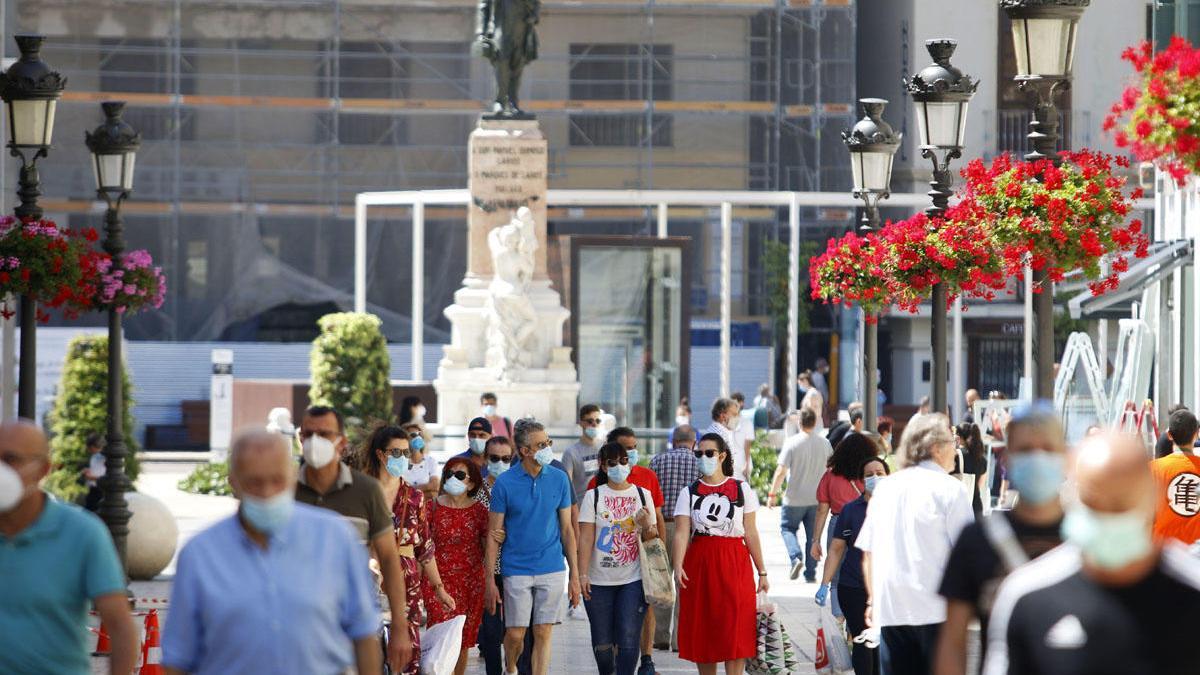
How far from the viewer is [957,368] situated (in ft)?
106

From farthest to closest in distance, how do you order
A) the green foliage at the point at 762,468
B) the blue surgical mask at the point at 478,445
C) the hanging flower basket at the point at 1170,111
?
1. the green foliage at the point at 762,468
2. the blue surgical mask at the point at 478,445
3. the hanging flower basket at the point at 1170,111

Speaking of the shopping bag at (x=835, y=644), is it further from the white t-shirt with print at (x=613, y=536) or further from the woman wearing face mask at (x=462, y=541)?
the woman wearing face mask at (x=462, y=541)

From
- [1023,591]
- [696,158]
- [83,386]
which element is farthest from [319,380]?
[1023,591]

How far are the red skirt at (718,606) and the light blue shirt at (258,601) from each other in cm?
587

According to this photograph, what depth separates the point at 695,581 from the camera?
12.0 metres

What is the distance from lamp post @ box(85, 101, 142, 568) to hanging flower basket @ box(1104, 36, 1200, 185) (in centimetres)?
1009

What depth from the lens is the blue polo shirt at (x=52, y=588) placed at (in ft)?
21.1

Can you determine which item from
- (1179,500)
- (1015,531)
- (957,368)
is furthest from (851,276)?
(957,368)

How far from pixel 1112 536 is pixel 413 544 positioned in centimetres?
611

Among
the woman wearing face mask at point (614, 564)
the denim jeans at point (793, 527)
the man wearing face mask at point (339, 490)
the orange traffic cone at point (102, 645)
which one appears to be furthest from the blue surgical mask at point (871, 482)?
the denim jeans at point (793, 527)

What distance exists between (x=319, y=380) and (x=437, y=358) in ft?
35.0

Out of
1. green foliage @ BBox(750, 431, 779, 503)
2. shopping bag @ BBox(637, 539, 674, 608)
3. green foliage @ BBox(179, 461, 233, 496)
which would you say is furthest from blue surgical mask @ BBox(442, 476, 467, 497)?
green foliage @ BBox(179, 461, 233, 496)

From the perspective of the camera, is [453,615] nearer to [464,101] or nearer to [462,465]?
[462,465]

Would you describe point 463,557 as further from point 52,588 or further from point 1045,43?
point 52,588
